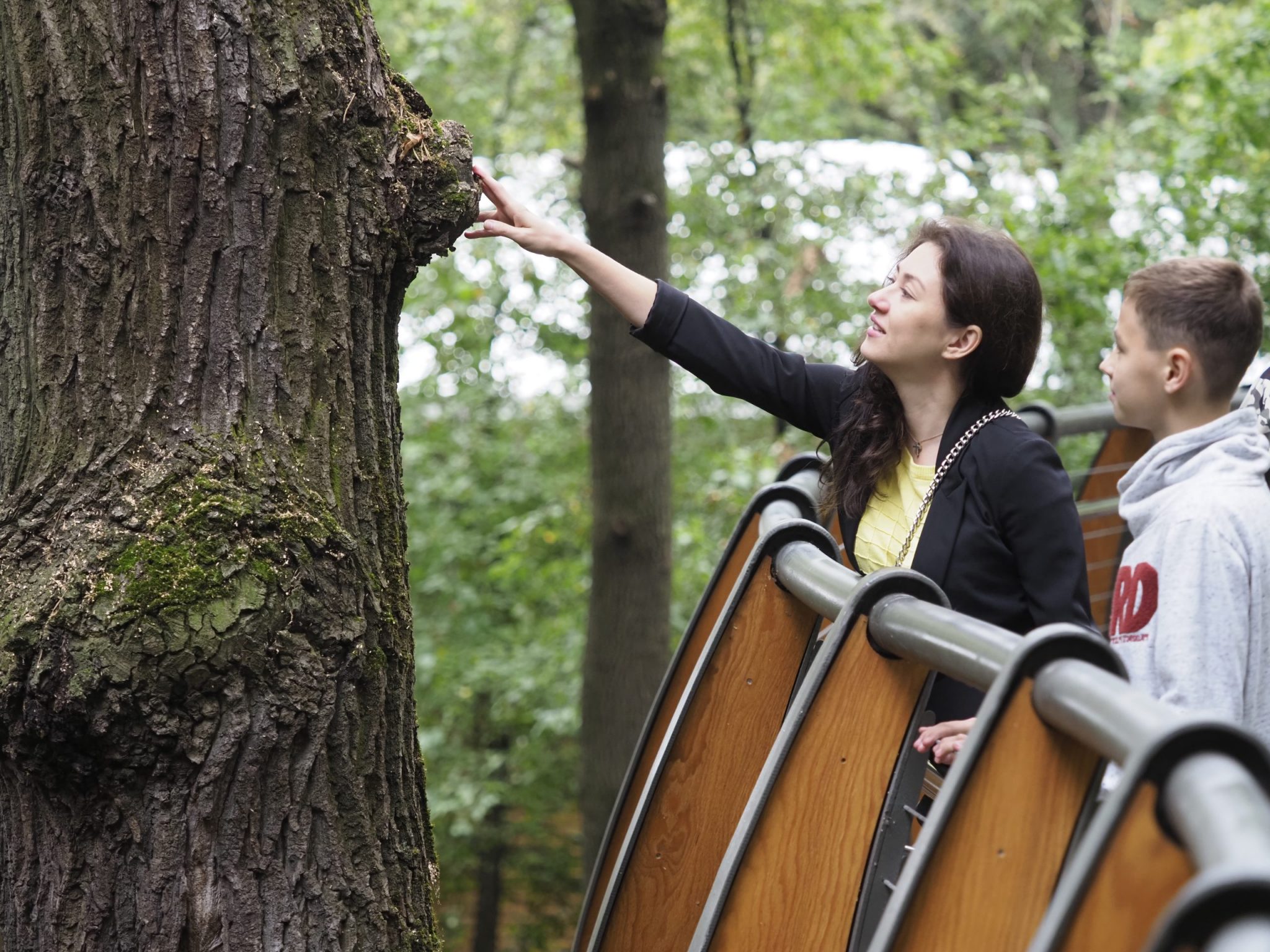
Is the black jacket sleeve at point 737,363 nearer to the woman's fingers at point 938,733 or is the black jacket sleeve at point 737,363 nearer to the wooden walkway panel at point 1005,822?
the woman's fingers at point 938,733

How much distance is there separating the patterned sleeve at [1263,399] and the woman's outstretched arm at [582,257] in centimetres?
125

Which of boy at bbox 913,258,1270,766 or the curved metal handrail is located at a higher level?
the curved metal handrail

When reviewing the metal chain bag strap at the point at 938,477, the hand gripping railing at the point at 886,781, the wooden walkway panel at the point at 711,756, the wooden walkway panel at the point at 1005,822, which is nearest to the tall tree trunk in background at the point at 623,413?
the hand gripping railing at the point at 886,781

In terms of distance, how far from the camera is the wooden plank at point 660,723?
237 cm

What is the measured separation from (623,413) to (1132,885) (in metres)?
4.67

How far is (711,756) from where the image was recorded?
209 cm

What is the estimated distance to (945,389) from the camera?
253 cm

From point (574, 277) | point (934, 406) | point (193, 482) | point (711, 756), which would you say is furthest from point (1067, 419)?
point (574, 277)

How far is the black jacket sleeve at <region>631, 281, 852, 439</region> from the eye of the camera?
8.89 feet

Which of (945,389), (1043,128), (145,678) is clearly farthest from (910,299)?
(1043,128)

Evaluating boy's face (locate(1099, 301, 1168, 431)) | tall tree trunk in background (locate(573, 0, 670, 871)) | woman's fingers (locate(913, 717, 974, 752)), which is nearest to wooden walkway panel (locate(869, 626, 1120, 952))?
woman's fingers (locate(913, 717, 974, 752))

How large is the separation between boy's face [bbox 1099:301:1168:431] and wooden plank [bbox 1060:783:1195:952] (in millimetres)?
1711

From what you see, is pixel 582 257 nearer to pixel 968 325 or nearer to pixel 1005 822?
pixel 968 325

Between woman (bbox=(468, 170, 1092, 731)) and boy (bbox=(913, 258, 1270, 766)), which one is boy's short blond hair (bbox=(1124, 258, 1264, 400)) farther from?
woman (bbox=(468, 170, 1092, 731))
